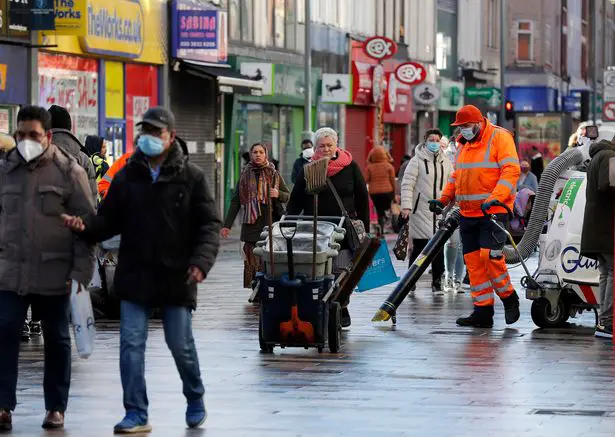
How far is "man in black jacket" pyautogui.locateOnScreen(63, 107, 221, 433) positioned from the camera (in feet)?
35.0

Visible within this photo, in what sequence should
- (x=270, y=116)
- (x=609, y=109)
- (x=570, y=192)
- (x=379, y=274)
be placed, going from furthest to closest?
1. (x=270, y=116)
2. (x=609, y=109)
3. (x=379, y=274)
4. (x=570, y=192)

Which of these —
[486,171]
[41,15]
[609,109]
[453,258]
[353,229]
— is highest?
[41,15]

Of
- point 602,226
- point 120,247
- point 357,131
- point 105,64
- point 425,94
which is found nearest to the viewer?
point 120,247

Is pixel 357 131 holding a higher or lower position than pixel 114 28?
lower

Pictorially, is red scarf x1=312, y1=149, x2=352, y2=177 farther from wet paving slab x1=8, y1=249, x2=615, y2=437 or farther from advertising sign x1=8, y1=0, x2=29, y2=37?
advertising sign x1=8, y1=0, x2=29, y2=37

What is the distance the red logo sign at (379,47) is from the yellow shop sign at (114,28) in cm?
1556

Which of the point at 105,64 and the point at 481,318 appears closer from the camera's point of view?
the point at 481,318

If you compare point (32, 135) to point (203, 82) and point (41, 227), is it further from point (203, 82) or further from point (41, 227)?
point (203, 82)

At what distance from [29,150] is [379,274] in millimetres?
6989

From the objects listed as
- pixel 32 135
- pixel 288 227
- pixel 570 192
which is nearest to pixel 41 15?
pixel 570 192

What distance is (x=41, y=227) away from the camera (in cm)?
1093

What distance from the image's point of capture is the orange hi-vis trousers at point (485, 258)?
17.1m

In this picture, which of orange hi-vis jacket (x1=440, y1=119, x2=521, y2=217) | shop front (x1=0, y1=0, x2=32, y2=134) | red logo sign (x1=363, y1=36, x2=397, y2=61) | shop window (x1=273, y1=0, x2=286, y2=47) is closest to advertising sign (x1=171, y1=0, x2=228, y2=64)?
shop front (x1=0, y1=0, x2=32, y2=134)

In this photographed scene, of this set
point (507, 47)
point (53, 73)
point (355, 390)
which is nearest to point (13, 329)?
point (355, 390)
